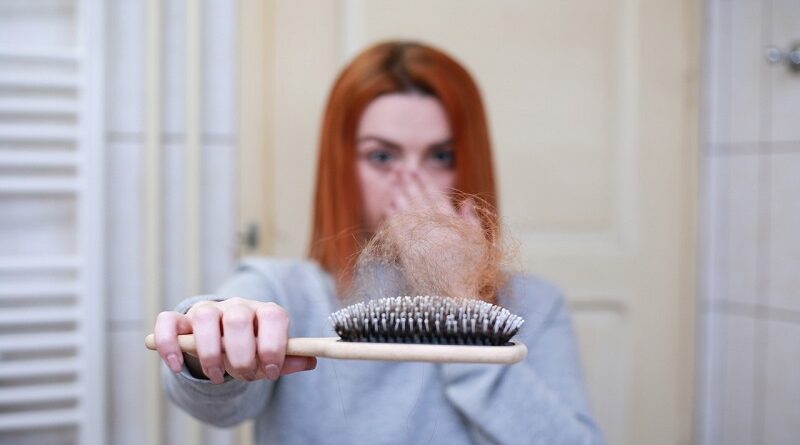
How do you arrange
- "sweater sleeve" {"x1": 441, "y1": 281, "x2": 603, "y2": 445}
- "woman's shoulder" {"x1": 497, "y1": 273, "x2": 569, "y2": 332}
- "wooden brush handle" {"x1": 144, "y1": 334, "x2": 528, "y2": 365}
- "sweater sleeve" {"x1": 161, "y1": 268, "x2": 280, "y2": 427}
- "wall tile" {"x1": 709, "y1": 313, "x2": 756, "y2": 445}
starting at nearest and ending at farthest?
"wooden brush handle" {"x1": 144, "y1": 334, "x2": 528, "y2": 365} < "sweater sleeve" {"x1": 161, "y1": 268, "x2": 280, "y2": 427} < "sweater sleeve" {"x1": 441, "y1": 281, "x2": 603, "y2": 445} < "woman's shoulder" {"x1": 497, "y1": 273, "x2": 569, "y2": 332} < "wall tile" {"x1": 709, "y1": 313, "x2": 756, "y2": 445}

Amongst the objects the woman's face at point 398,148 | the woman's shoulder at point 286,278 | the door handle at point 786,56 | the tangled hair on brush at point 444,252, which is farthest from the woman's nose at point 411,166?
the door handle at point 786,56

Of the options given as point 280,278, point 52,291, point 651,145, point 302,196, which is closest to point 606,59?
point 651,145

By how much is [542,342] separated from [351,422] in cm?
23

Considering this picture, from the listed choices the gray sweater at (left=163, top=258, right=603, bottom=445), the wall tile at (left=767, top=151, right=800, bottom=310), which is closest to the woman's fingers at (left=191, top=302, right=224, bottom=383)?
the gray sweater at (left=163, top=258, right=603, bottom=445)

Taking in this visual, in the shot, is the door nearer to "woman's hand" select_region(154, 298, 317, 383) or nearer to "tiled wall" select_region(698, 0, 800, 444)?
"tiled wall" select_region(698, 0, 800, 444)

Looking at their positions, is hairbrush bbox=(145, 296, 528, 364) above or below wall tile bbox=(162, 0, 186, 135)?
below

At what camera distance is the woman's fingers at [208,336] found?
432mm

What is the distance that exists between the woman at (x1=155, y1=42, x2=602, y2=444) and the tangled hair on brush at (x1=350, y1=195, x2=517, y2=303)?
20 cm

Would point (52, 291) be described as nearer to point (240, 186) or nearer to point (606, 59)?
point (240, 186)

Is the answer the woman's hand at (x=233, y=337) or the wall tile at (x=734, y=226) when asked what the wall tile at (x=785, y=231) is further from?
the woman's hand at (x=233, y=337)

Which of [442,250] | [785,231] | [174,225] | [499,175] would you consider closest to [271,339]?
[442,250]

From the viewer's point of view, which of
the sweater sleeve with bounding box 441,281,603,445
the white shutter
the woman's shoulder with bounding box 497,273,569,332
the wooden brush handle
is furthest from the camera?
the white shutter

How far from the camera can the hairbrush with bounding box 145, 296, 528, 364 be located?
0.43 metres

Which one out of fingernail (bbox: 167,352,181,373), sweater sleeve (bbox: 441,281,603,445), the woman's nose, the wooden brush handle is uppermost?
the woman's nose
